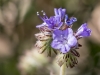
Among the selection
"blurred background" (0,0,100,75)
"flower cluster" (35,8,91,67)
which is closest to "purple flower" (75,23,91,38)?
"flower cluster" (35,8,91,67)

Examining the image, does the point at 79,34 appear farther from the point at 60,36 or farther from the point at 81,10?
the point at 81,10

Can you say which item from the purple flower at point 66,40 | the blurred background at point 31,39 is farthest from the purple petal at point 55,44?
the blurred background at point 31,39

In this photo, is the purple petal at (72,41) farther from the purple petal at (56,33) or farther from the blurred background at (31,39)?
the blurred background at (31,39)

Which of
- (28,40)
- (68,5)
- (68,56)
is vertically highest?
(68,5)

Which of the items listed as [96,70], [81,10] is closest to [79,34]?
[96,70]

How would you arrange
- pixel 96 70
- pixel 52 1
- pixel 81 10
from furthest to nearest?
1. pixel 52 1
2. pixel 81 10
3. pixel 96 70

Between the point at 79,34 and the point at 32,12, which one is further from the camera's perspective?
the point at 32,12

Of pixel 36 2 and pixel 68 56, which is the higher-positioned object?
pixel 36 2

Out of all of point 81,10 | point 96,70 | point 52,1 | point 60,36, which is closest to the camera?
point 60,36
